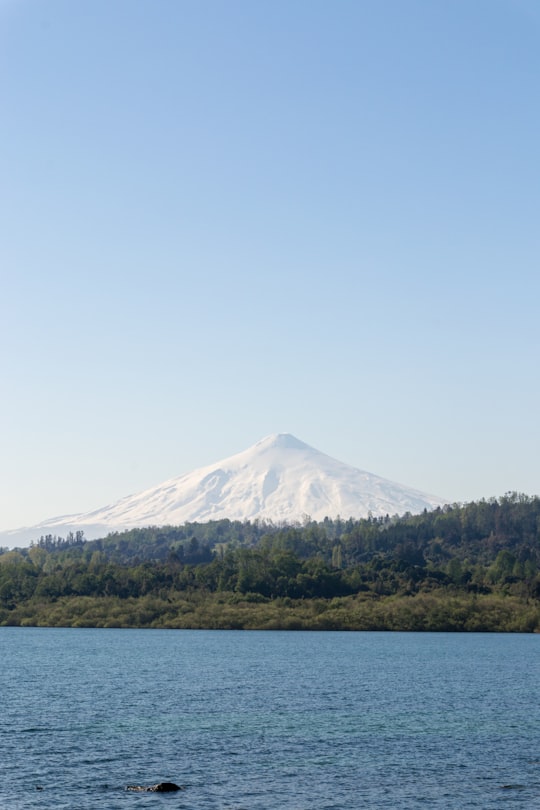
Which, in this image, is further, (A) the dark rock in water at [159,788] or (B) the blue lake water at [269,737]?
(B) the blue lake water at [269,737]

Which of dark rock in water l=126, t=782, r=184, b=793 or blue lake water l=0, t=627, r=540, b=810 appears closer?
dark rock in water l=126, t=782, r=184, b=793

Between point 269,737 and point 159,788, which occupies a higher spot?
point 159,788

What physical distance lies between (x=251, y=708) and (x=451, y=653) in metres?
104

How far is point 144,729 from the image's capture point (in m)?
83.9

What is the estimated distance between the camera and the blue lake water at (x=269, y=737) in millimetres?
59094

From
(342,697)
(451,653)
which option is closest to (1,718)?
(342,697)

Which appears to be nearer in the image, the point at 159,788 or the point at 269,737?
the point at 159,788

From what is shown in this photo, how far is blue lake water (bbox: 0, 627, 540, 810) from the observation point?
59.1 metres

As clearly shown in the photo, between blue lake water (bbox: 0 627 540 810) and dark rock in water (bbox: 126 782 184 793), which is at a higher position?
dark rock in water (bbox: 126 782 184 793)

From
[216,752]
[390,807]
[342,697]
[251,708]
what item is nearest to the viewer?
[390,807]

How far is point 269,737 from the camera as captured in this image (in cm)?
8025

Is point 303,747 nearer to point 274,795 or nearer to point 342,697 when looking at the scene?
point 274,795

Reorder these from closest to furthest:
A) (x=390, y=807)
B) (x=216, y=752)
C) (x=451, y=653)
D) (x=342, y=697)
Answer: (x=390, y=807) < (x=216, y=752) < (x=342, y=697) < (x=451, y=653)

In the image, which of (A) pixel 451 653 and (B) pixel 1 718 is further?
(A) pixel 451 653
